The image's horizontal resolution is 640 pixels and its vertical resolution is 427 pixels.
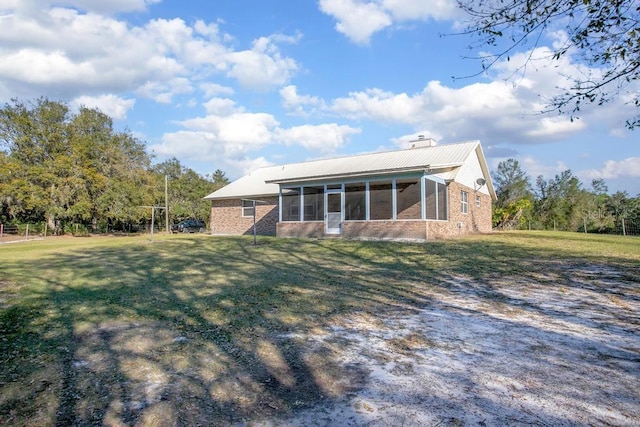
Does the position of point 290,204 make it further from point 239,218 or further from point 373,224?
point 239,218

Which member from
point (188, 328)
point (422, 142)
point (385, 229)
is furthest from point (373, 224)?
point (188, 328)

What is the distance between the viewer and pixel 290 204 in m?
19.0

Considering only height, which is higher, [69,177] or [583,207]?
[69,177]

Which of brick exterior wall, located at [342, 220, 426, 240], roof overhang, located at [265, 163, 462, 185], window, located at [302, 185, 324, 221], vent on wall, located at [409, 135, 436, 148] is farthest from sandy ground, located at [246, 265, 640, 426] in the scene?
vent on wall, located at [409, 135, 436, 148]

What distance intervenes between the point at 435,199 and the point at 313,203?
5632 mm

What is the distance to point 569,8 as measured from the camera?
445 cm

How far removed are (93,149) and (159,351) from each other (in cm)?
3227

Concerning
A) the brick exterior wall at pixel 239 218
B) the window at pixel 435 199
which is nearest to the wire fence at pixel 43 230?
the brick exterior wall at pixel 239 218

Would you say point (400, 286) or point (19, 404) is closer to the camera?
point (19, 404)

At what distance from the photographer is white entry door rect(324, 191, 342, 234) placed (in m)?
17.2

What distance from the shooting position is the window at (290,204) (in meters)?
18.7

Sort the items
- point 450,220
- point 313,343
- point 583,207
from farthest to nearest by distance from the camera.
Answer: point 583,207, point 450,220, point 313,343

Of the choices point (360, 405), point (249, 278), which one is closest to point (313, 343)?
point (360, 405)

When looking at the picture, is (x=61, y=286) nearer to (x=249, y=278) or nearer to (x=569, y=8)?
(x=249, y=278)
